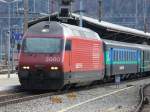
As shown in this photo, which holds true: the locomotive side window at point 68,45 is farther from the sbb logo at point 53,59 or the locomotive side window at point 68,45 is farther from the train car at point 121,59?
the train car at point 121,59

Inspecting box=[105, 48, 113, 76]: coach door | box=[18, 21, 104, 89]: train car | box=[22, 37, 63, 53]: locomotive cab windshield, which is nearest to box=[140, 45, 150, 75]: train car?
box=[105, 48, 113, 76]: coach door

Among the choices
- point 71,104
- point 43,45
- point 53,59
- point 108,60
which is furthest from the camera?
point 108,60

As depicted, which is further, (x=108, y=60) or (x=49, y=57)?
(x=108, y=60)

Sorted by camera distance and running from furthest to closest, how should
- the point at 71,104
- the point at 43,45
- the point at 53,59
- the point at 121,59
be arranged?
the point at 121,59 < the point at 43,45 < the point at 53,59 < the point at 71,104

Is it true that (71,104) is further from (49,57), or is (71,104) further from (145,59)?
(145,59)

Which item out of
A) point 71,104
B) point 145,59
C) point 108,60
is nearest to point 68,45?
point 71,104

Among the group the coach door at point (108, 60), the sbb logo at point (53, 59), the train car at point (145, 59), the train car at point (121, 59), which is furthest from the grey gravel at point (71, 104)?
the train car at point (145, 59)

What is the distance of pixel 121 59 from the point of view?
39.3 metres

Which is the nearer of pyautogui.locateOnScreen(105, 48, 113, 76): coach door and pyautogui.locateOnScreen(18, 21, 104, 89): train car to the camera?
pyautogui.locateOnScreen(18, 21, 104, 89): train car

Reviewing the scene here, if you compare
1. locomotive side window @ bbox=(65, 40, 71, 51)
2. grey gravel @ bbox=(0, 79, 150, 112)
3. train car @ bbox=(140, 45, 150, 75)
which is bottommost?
train car @ bbox=(140, 45, 150, 75)

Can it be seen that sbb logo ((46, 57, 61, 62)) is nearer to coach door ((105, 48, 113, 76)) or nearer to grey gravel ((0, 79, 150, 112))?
grey gravel ((0, 79, 150, 112))

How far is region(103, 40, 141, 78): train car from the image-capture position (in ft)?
115

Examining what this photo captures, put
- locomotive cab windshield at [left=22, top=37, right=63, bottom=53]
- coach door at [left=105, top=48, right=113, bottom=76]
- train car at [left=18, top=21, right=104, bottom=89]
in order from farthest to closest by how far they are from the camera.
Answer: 1. coach door at [left=105, top=48, right=113, bottom=76]
2. locomotive cab windshield at [left=22, top=37, right=63, bottom=53]
3. train car at [left=18, top=21, right=104, bottom=89]

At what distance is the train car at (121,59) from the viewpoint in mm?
35116
